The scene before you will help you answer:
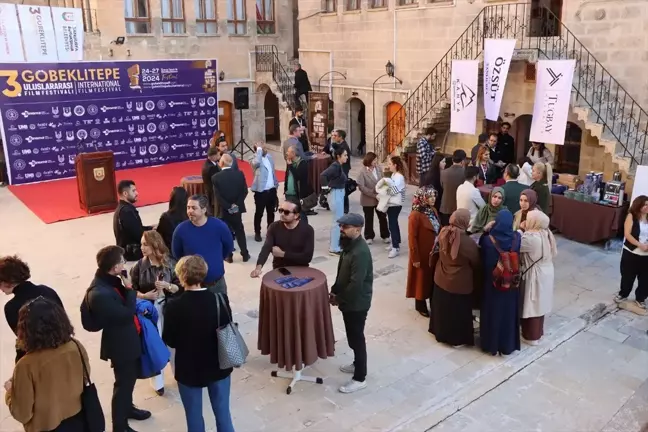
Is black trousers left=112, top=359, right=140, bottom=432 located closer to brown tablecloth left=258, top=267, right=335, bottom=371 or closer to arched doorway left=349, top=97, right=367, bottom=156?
brown tablecloth left=258, top=267, right=335, bottom=371

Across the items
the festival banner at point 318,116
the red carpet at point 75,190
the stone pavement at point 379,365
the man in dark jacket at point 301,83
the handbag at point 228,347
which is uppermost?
the man in dark jacket at point 301,83

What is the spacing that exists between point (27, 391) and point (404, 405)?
126 inches

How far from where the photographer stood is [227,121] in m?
19.3

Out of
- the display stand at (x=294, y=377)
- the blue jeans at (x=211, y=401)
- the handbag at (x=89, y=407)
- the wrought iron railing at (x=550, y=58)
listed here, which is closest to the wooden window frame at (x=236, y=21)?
the wrought iron railing at (x=550, y=58)

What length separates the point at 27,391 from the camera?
3254 millimetres

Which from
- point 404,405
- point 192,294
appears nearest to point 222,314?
point 192,294

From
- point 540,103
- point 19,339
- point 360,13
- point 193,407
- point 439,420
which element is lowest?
point 439,420

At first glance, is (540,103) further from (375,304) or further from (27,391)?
(27,391)

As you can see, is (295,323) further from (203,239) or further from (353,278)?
(203,239)

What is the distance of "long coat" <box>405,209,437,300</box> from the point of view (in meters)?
6.50

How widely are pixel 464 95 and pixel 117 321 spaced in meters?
9.34

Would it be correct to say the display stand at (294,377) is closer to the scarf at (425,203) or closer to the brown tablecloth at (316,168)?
the scarf at (425,203)

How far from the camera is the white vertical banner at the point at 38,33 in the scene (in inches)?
549

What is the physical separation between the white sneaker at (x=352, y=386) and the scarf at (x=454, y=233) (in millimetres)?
1523
